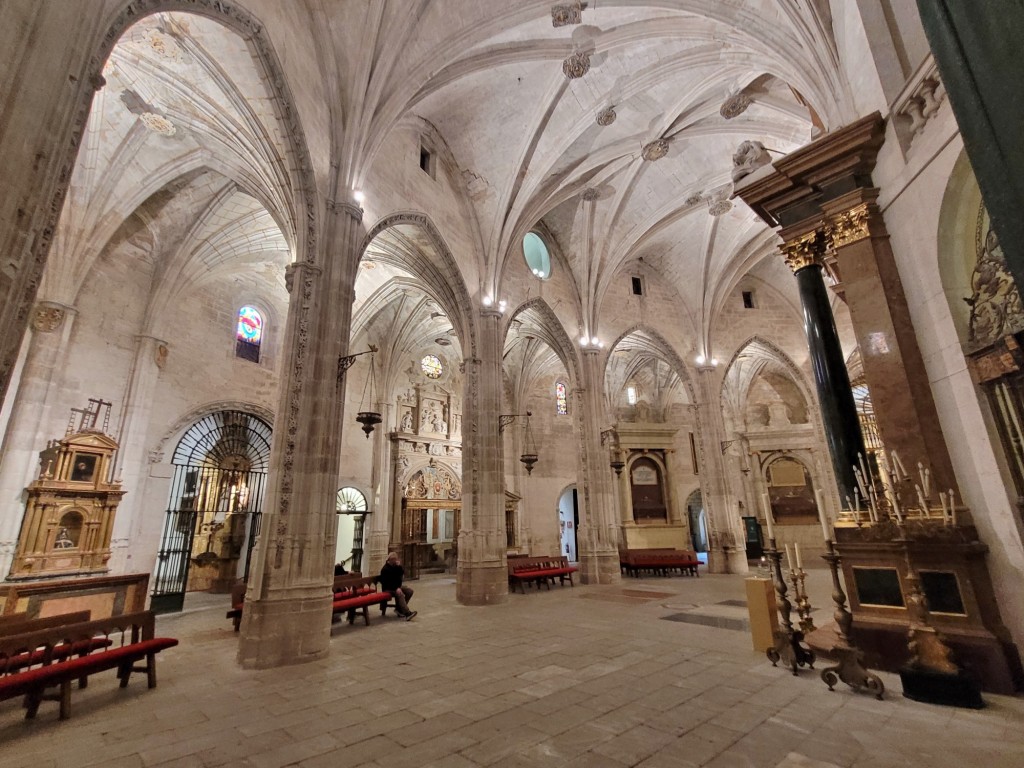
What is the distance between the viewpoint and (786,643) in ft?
15.9

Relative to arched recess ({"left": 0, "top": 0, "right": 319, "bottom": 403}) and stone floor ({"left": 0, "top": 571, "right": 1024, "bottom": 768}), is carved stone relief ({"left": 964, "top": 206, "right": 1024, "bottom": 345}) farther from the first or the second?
arched recess ({"left": 0, "top": 0, "right": 319, "bottom": 403})

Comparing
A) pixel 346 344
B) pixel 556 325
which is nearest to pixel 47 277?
pixel 346 344

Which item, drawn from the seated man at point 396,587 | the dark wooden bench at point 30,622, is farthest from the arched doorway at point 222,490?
the dark wooden bench at point 30,622

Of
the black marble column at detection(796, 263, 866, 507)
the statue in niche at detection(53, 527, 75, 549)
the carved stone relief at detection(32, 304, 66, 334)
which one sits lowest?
the statue in niche at detection(53, 527, 75, 549)

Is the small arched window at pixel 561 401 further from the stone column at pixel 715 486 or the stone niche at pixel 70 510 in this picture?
the stone niche at pixel 70 510

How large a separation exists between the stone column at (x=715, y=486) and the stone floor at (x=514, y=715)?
11.0 m

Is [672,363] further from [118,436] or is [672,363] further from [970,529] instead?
[118,436]

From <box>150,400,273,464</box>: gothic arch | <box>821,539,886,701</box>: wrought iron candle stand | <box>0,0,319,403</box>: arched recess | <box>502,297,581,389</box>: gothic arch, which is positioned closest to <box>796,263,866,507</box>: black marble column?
<box>821,539,886,701</box>: wrought iron candle stand

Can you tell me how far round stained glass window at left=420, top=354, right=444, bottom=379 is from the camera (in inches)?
800

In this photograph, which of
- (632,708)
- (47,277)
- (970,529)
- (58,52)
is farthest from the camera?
(47,277)

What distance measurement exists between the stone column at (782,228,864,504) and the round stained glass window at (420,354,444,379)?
1577 centimetres

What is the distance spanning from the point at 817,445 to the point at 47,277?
2604 centimetres

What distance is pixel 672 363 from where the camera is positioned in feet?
61.8


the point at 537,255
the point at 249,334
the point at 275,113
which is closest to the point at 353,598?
the point at 275,113
